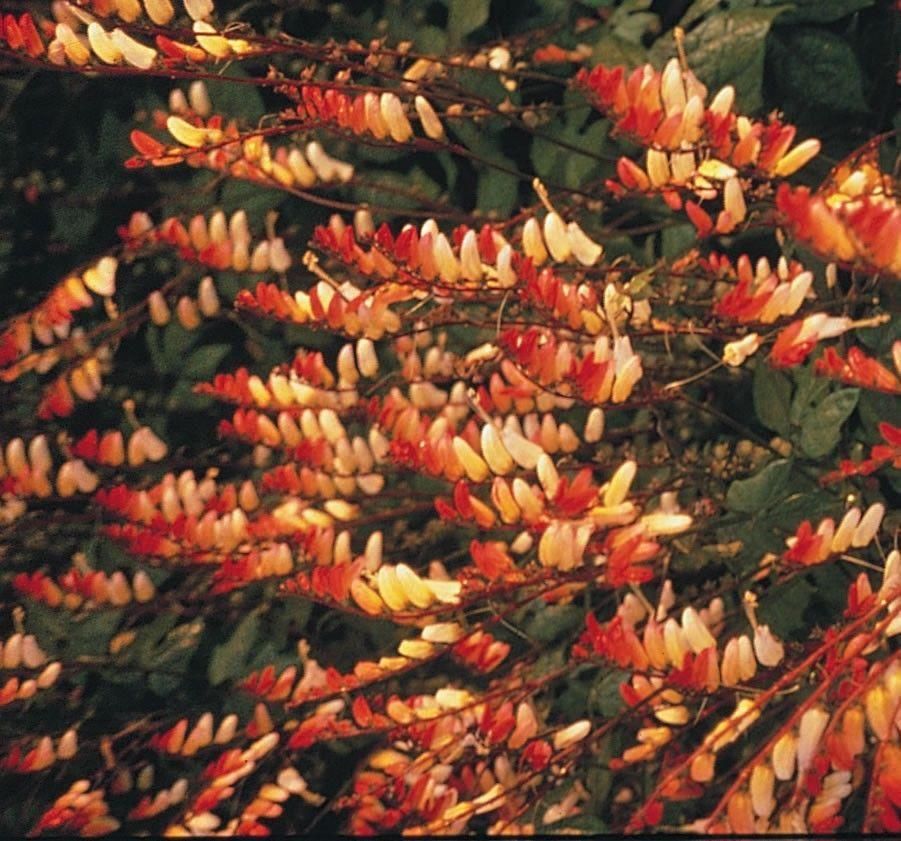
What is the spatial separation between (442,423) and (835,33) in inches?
17.0

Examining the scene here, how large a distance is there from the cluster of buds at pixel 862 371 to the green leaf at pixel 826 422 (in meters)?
0.06

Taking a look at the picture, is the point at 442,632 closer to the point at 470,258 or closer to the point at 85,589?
the point at 470,258

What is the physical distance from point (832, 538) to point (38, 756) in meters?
0.64

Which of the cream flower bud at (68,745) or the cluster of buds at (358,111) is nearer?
the cluster of buds at (358,111)

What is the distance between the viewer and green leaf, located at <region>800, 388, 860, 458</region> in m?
0.78

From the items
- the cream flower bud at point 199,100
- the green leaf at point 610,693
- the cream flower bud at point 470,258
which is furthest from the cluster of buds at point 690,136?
the cream flower bud at point 199,100

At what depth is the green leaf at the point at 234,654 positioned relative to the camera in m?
1.05

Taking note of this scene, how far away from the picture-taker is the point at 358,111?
2.62ft

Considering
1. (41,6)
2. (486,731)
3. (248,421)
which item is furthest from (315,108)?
(41,6)

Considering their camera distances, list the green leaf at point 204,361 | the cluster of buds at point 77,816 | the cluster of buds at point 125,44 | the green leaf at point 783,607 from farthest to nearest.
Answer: the green leaf at point 204,361, the cluster of buds at point 77,816, the green leaf at point 783,607, the cluster of buds at point 125,44

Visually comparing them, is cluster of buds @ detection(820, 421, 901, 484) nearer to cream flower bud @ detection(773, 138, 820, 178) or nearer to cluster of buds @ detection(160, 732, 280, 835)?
cream flower bud @ detection(773, 138, 820, 178)

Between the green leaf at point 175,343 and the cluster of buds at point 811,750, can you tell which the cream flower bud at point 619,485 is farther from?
the green leaf at point 175,343

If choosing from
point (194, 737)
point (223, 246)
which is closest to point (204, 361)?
point (223, 246)

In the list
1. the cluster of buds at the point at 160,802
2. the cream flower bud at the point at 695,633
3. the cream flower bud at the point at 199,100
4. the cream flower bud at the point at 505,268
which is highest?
the cream flower bud at the point at 199,100
